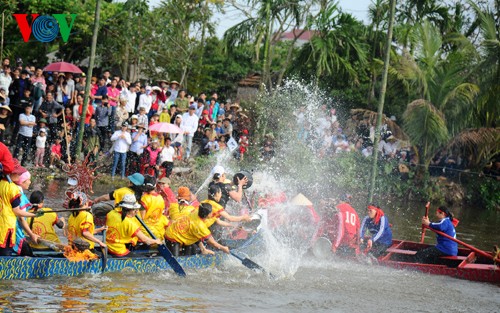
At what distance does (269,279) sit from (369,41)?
19.4 metres

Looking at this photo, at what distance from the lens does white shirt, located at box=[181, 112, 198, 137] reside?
25328 mm

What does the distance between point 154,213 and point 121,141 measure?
9025 mm

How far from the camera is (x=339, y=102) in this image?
110 feet

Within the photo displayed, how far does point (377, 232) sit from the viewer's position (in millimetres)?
17312

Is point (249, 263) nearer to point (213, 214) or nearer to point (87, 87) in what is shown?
point (213, 214)

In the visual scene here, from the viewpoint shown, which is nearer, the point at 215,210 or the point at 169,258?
the point at 169,258

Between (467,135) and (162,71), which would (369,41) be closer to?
(467,135)

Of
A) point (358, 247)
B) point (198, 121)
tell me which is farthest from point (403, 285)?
point (198, 121)

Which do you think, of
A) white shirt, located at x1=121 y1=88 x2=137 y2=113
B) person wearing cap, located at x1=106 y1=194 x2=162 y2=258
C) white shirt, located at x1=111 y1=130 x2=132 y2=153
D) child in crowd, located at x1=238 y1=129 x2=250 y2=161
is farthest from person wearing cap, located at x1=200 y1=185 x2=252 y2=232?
child in crowd, located at x1=238 y1=129 x2=250 y2=161

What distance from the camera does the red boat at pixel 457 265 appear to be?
16453mm

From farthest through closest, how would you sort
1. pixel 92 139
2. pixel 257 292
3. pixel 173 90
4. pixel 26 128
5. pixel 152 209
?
pixel 173 90 → pixel 92 139 → pixel 26 128 → pixel 152 209 → pixel 257 292

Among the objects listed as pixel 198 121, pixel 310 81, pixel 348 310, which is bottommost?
pixel 348 310

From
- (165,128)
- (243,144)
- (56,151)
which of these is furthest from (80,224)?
(243,144)

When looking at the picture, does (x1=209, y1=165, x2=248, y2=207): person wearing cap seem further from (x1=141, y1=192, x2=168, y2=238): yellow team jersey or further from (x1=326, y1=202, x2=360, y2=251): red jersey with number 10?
(x1=326, y1=202, x2=360, y2=251): red jersey with number 10
